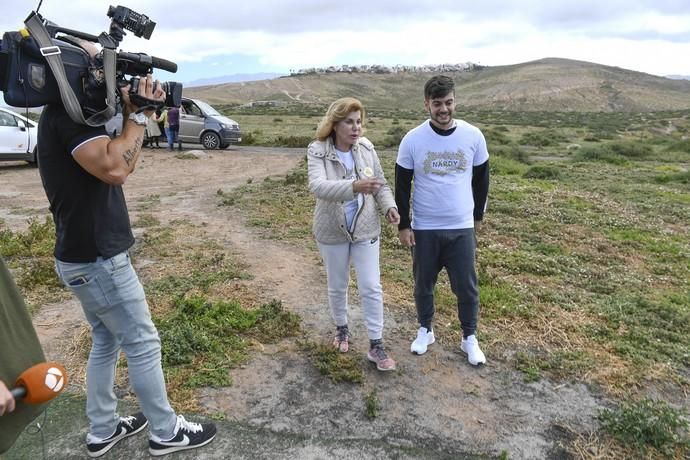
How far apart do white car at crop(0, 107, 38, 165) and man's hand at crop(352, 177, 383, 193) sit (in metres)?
12.4

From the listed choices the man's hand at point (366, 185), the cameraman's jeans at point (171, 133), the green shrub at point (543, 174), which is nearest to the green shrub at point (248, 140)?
the cameraman's jeans at point (171, 133)

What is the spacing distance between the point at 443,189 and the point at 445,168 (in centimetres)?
14

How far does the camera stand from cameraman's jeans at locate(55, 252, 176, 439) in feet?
7.47

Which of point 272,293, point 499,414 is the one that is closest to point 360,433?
point 499,414

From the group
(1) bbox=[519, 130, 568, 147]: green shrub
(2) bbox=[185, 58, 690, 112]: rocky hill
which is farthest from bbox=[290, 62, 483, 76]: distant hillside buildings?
(1) bbox=[519, 130, 568, 147]: green shrub

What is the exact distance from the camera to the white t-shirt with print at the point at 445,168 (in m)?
3.49

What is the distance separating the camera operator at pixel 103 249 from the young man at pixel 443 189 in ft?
5.99

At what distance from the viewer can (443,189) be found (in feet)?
11.5

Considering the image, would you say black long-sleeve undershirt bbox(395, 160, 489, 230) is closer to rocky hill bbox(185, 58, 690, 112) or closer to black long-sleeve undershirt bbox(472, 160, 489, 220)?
black long-sleeve undershirt bbox(472, 160, 489, 220)

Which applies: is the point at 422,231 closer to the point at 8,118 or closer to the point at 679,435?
the point at 679,435

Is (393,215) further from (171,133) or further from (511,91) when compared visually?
(511,91)

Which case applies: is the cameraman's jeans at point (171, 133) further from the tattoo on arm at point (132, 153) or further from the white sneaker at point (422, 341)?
the tattoo on arm at point (132, 153)

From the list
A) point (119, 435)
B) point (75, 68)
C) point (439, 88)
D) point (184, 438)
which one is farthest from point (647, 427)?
point (75, 68)

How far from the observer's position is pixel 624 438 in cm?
286
